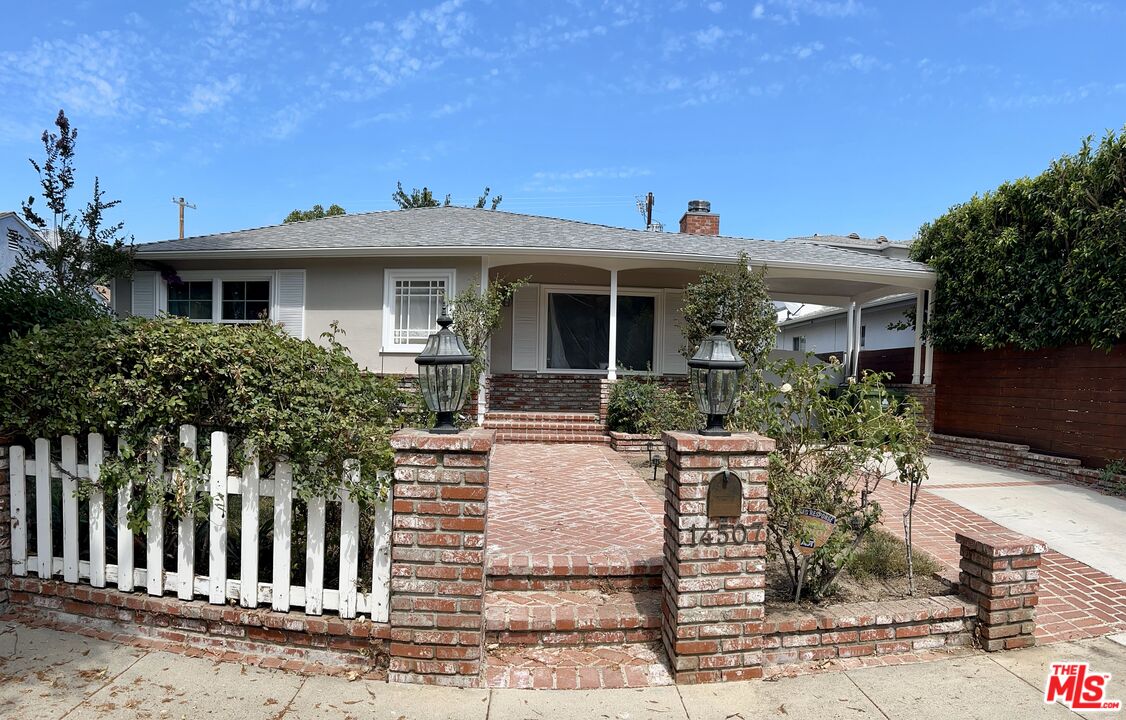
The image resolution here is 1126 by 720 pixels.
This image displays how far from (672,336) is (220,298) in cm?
799

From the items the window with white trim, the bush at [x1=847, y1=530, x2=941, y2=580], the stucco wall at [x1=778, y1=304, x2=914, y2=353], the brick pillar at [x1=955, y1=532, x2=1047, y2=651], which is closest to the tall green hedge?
the stucco wall at [x1=778, y1=304, x2=914, y2=353]

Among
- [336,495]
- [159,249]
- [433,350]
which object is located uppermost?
[159,249]

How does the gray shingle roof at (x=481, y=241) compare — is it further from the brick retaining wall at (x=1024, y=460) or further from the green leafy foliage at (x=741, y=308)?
the brick retaining wall at (x=1024, y=460)

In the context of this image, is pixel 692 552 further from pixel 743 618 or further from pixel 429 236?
pixel 429 236

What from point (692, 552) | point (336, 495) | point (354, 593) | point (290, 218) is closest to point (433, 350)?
point (336, 495)

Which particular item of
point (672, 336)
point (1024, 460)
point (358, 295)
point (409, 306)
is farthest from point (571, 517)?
point (1024, 460)

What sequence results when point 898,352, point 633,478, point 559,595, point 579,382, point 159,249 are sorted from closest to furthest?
point 559,595, point 633,478, point 159,249, point 579,382, point 898,352

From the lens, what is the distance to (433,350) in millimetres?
2746

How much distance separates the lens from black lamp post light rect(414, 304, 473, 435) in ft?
8.82

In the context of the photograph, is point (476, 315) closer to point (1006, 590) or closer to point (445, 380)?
point (445, 380)

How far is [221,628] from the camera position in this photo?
288 cm

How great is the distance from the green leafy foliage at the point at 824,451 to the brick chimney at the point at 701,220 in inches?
427

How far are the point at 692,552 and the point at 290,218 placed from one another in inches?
1120

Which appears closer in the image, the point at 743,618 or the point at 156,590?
the point at 743,618
